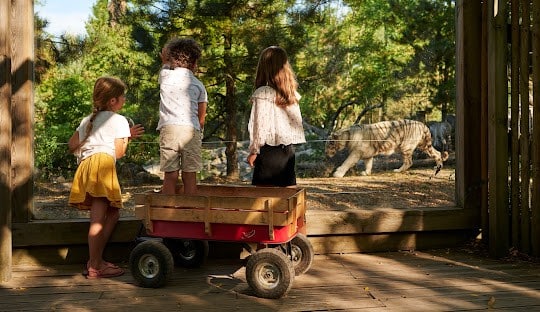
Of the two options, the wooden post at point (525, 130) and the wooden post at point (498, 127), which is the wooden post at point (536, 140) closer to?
the wooden post at point (525, 130)

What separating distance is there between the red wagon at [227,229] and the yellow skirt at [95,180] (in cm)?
30

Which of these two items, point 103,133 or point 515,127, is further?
point 515,127

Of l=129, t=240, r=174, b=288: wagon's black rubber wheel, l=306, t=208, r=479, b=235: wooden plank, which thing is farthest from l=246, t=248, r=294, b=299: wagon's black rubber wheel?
l=306, t=208, r=479, b=235: wooden plank

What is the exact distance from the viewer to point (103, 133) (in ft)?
12.1

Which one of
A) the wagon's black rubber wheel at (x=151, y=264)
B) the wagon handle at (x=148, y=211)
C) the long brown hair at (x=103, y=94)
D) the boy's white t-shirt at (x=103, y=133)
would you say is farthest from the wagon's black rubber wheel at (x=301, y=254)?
the long brown hair at (x=103, y=94)

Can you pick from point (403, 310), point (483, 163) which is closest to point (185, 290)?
point (403, 310)

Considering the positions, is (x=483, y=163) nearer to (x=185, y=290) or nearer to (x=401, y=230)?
(x=401, y=230)

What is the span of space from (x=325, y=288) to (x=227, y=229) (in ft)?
2.05

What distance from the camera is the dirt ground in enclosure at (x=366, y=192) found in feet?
13.2

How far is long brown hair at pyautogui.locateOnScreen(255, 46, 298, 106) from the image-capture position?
3754 millimetres

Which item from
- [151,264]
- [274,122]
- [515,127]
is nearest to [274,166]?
[274,122]

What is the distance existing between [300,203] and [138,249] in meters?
0.94

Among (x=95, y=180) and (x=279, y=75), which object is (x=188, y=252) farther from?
(x=279, y=75)

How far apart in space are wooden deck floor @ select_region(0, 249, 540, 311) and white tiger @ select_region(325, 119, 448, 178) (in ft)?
2.14
